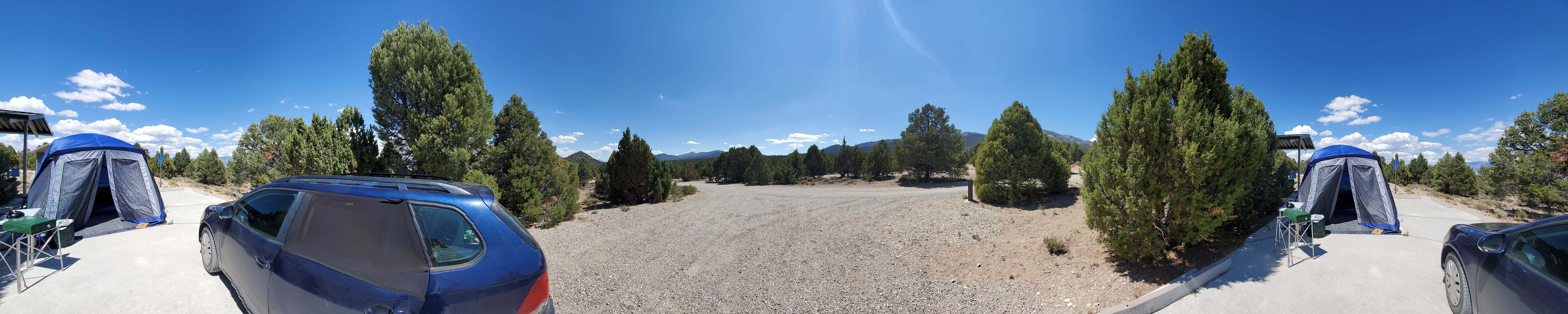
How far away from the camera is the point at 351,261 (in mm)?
2227

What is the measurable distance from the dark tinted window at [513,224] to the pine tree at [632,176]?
13.4m

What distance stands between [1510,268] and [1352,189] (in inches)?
223

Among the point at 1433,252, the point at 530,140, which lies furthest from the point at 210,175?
the point at 1433,252

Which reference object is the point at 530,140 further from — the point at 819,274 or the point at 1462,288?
the point at 1462,288

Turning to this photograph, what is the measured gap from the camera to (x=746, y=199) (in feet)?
54.5

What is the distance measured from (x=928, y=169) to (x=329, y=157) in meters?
25.8

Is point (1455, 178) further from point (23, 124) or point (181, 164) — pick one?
point (181, 164)

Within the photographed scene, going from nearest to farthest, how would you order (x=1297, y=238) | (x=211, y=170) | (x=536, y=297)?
1. (x=536, y=297)
2. (x=1297, y=238)
3. (x=211, y=170)

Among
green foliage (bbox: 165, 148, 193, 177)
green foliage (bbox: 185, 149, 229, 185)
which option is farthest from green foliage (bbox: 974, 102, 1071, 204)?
green foliage (bbox: 165, 148, 193, 177)

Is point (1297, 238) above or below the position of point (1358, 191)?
below

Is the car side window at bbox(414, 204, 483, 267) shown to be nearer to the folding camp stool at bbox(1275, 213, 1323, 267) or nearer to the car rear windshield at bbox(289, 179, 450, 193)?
the car rear windshield at bbox(289, 179, 450, 193)

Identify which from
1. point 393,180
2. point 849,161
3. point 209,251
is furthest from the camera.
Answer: point 849,161

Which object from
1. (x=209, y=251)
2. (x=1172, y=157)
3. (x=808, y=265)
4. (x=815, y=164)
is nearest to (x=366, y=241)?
(x=209, y=251)

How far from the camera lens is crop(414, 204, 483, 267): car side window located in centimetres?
211
